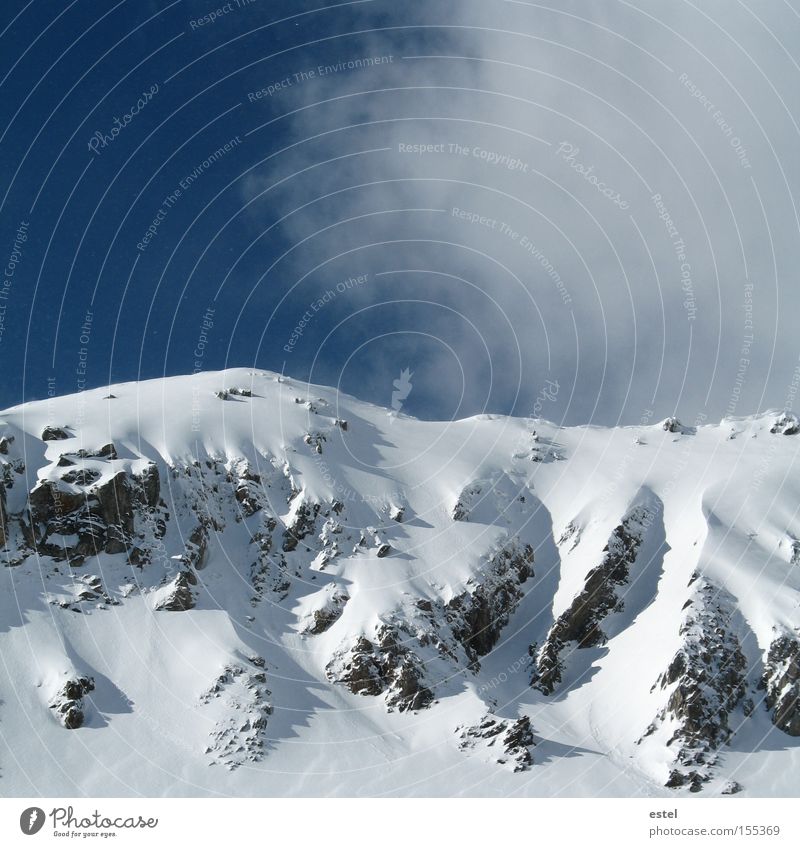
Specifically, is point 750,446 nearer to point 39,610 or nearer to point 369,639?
point 369,639

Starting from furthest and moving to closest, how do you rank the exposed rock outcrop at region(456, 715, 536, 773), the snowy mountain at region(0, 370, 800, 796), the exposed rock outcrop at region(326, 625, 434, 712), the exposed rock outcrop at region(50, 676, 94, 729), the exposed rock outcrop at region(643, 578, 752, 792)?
the exposed rock outcrop at region(326, 625, 434, 712)
the exposed rock outcrop at region(643, 578, 752, 792)
the exposed rock outcrop at region(50, 676, 94, 729)
the exposed rock outcrop at region(456, 715, 536, 773)
the snowy mountain at region(0, 370, 800, 796)

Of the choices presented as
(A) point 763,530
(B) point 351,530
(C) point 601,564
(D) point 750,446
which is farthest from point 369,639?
(D) point 750,446

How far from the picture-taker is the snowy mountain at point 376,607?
97062 mm

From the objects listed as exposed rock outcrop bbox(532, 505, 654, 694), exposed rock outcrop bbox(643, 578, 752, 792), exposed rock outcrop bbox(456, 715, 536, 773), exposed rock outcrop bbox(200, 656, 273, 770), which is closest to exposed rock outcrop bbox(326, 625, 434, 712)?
exposed rock outcrop bbox(456, 715, 536, 773)

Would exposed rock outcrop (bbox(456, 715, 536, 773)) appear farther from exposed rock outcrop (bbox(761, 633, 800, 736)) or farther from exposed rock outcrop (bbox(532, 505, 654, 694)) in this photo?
exposed rock outcrop (bbox(761, 633, 800, 736))

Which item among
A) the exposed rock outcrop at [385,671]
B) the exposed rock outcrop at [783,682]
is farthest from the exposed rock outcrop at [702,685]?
the exposed rock outcrop at [385,671]

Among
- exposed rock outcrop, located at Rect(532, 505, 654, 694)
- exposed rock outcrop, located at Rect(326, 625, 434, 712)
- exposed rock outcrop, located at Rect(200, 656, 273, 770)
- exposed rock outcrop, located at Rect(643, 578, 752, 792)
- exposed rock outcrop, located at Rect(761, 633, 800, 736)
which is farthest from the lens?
exposed rock outcrop, located at Rect(532, 505, 654, 694)

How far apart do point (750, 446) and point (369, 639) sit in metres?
99.0

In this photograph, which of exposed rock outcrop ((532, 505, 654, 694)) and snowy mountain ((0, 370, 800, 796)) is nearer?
snowy mountain ((0, 370, 800, 796))

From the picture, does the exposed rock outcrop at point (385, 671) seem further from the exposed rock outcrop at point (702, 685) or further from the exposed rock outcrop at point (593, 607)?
the exposed rock outcrop at point (702, 685)

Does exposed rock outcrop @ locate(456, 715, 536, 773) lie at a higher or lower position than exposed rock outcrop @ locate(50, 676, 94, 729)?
higher

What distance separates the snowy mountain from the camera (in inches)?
3821

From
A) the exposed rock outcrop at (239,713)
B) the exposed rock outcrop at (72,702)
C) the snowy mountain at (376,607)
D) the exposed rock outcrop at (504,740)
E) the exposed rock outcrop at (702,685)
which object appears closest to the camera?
the exposed rock outcrop at (239,713)

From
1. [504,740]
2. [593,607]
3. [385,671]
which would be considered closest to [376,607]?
[385,671]
